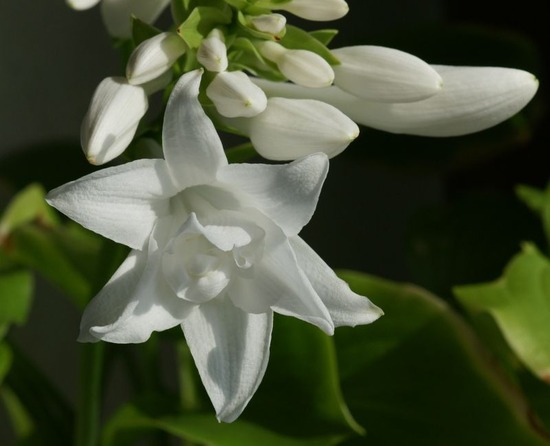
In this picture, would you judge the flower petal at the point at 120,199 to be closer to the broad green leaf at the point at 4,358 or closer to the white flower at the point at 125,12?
the white flower at the point at 125,12

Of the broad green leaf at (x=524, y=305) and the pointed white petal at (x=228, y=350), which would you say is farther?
the broad green leaf at (x=524, y=305)

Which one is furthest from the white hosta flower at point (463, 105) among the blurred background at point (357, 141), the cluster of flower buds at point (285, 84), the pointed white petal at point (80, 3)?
the blurred background at point (357, 141)

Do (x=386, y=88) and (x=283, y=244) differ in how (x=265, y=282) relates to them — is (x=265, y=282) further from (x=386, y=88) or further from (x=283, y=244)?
(x=386, y=88)

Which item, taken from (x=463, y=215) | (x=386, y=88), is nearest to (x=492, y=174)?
(x=463, y=215)

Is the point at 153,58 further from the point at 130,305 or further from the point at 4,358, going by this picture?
the point at 4,358

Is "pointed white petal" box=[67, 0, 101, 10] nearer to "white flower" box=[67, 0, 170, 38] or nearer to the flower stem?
"white flower" box=[67, 0, 170, 38]

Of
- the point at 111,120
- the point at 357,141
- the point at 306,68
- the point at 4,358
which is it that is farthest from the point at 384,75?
the point at 357,141
